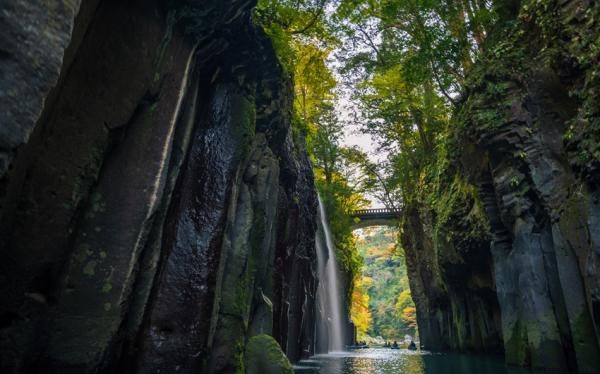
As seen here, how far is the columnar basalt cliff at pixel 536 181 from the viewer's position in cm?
812

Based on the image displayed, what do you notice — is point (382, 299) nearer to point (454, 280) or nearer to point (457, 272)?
point (454, 280)

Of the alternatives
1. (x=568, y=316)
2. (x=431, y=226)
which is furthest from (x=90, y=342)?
(x=431, y=226)

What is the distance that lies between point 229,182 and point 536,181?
774 centimetres

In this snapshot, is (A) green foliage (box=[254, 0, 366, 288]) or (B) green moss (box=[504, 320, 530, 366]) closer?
(B) green moss (box=[504, 320, 530, 366])

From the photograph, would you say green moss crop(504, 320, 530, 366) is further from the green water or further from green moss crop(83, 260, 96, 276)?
green moss crop(83, 260, 96, 276)

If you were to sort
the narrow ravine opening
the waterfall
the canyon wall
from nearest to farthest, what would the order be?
1. the canyon wall
2. the waterfall
3. the narrow ravine opening

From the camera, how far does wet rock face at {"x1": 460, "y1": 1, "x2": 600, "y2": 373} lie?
8.12 meters

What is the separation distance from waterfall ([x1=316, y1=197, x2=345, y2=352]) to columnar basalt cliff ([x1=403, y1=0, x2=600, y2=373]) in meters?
8.74

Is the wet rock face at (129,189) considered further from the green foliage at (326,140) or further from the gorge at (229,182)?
the green foliage at (326,140)

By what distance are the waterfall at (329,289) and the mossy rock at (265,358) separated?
44.9 feet

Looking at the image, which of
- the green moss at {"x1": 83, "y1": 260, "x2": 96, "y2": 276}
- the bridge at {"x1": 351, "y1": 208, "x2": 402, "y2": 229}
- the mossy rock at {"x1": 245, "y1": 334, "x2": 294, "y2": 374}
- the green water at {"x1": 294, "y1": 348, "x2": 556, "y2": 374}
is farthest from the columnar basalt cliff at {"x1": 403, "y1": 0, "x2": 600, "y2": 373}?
the bridge at {"x1": 351, "y1": 208, "x2": 402, "y2": 229}

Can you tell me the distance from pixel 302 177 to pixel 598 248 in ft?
35.8

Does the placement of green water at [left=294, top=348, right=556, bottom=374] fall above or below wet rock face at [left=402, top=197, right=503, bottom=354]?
below

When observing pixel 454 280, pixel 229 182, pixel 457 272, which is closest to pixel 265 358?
pixel 229 182
